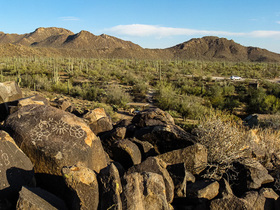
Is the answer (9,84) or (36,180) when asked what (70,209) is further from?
(9,84)

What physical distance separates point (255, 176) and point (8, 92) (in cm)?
711

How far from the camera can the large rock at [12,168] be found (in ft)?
10.5

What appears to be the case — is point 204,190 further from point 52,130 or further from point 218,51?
point 218,51

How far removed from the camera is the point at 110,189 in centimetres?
302

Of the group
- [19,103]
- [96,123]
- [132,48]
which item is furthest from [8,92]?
[132,48]

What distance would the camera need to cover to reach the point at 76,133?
12.6ft

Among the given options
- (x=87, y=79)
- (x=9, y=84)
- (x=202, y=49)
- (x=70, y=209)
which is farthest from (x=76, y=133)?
(x=202, y=49)

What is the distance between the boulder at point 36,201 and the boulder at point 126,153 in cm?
169

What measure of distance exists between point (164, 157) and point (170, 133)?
1.86 feet

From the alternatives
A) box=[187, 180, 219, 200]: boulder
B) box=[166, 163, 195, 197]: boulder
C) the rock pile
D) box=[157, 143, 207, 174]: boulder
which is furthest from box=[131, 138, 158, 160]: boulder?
box=[187, 180, 219, 200]: boulder

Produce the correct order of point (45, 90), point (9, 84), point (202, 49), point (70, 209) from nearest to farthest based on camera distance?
1. point (70, 209)
2. point (9, 84)
3. point (45, 90)
4. point (202, 49)

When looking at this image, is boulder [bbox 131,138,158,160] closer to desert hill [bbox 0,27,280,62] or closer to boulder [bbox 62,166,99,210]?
boulder [bbox 62,166,99,210]

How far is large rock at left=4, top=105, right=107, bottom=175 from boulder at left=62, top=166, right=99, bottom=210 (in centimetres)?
35

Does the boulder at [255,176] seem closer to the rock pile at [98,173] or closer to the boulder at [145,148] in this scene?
the rock pile at [98,173]
